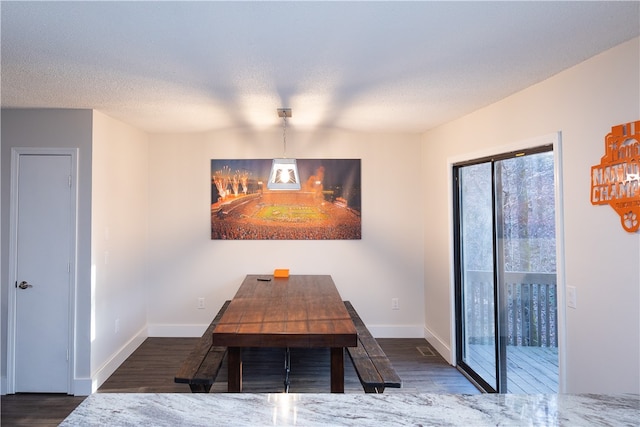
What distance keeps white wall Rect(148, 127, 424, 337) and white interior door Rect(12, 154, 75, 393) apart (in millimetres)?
1168

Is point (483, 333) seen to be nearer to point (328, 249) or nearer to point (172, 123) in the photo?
point (328, 249)

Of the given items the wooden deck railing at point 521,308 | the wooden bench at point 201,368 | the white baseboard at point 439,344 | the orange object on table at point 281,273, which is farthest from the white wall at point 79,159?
the wooden deck railing at point 521,308

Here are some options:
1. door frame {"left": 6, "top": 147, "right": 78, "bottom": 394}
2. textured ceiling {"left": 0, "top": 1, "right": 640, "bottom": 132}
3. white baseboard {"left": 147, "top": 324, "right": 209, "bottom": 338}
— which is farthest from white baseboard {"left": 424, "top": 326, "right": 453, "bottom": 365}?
door frame {"left": 6, "top": 147, "right": 78, "bottom": 394}

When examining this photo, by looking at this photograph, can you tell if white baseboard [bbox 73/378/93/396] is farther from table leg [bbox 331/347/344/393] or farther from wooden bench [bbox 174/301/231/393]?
table leg [bbox 331/347/344/393]

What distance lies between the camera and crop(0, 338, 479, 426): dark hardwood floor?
9.12 ft

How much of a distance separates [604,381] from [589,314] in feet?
1.12

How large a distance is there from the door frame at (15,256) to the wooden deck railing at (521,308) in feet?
11.4

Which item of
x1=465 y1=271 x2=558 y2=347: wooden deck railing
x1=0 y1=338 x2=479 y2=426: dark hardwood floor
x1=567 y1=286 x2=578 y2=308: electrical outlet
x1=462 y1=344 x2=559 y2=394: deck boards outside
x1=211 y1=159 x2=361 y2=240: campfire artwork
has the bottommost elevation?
x1=0 y1=338 x2=479 y2=426: dark hardwood floor

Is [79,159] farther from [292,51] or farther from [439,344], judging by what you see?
[439,344]

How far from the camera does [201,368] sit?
7.80 ft

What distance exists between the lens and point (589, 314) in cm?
199

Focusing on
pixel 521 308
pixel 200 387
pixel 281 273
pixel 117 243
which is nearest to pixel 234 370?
pixel 200 387

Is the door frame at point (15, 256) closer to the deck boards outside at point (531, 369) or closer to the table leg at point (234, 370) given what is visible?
the table leg at point (234, 370)

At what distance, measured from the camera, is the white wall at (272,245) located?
13.6 feet
